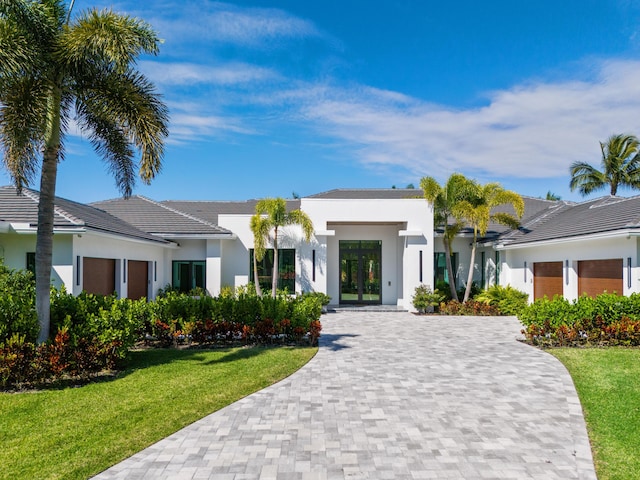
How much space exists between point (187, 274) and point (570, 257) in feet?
56.5

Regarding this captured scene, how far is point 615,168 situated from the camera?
33.9m

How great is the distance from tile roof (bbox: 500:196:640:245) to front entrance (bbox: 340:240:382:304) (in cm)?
651

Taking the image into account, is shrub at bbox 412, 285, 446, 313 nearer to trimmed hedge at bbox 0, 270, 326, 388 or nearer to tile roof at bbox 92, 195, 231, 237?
trimmed hedge at bbox 0, 270, 326, 388

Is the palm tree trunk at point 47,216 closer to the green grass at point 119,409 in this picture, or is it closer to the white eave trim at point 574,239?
the green grass at point 119,409

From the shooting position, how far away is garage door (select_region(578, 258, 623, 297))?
15012mm

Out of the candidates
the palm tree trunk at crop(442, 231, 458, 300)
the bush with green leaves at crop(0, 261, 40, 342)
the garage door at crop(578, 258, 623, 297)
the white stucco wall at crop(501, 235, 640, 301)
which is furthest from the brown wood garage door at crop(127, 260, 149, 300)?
the garage door at crop(578, 258, 623, 297)

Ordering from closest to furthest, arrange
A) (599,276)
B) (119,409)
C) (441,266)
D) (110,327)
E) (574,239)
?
(119,409)
(110,327)
(599,276)
(574,239)
(441,266)

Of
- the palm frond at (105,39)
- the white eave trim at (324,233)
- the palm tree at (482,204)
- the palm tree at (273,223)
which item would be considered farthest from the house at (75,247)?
the palm tree at (482,204)

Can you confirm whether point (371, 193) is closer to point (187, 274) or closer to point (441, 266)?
point (441, 266)

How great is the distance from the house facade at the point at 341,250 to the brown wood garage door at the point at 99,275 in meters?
0.04

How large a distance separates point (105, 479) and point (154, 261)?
16.8m

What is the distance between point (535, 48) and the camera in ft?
51.7

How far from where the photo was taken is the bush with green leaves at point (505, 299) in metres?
20.7

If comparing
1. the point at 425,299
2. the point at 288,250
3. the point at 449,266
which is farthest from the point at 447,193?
the point at 288,250
